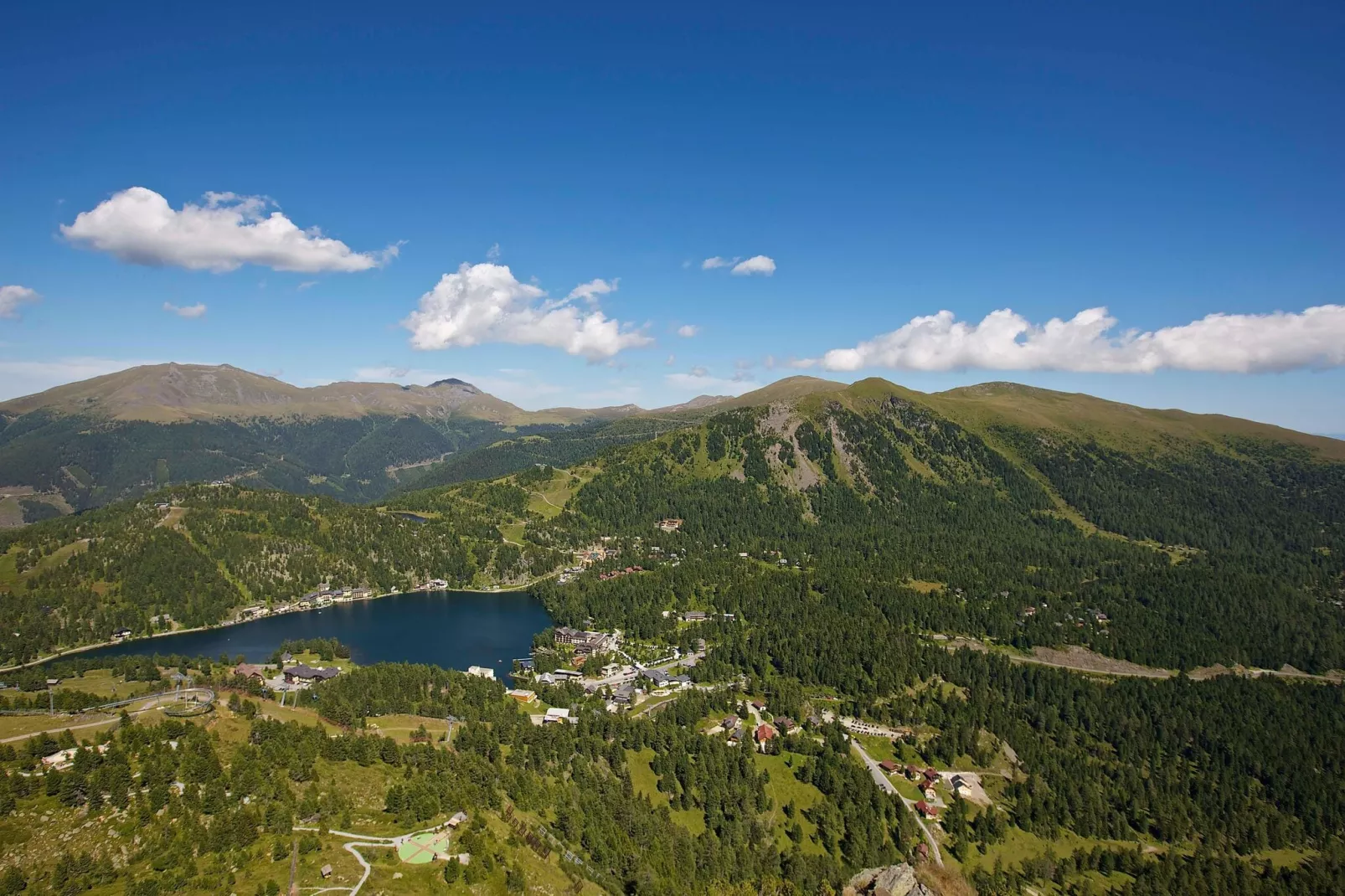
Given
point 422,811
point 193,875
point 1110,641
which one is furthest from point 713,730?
point 1110,641

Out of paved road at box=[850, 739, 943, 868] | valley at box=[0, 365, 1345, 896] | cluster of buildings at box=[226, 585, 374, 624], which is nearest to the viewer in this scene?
valley at box=[0, 365, 1345, 896]

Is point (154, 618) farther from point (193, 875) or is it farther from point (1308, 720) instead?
point (1308, 720)

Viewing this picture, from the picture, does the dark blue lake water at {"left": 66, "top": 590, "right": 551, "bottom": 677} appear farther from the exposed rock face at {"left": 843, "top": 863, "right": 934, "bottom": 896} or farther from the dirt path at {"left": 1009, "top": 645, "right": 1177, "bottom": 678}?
the dirt path at {"left": 1009, "top": 645, "right": 1177, "bottom": 678}

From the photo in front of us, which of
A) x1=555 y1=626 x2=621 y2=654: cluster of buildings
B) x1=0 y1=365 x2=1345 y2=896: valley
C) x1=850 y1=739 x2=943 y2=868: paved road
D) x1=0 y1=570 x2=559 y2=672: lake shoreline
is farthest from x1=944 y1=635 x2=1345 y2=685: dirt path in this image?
x1=0 y1=570 x2=559 y2=672: lake shoreline

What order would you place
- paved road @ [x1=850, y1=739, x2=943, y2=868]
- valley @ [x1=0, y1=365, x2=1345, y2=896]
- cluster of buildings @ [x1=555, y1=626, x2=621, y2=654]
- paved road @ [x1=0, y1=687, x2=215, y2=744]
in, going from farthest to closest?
1. cluster of buildings @ [x1=555, y1=626, x2=621, y2=654]
2. paved road @ [x1=850, y1=739, x2=943, y2=868]
3. valley @ [x1=0, y1=365, x2=1345, y2=896]
4. paved road @ [x1=0, y1=687, x2=215, y2=744]

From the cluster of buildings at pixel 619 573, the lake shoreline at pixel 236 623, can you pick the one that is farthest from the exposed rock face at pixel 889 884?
the lake shoreline at pixel 236 623

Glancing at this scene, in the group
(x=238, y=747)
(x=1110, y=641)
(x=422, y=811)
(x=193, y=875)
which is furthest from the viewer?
(x=1110, y=641)
